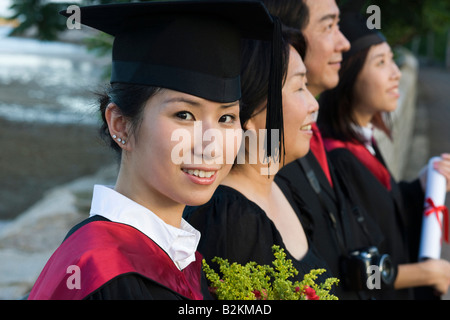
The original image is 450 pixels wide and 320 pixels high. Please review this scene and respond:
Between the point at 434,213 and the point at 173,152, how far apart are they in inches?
84.9

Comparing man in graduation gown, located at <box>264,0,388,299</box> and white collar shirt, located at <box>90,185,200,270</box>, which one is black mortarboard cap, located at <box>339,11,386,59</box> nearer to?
man in graduation gown, located at <box>264,0,388,299</box>

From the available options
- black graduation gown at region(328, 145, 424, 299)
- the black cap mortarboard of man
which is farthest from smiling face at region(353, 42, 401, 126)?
the black cap mortarboard of man

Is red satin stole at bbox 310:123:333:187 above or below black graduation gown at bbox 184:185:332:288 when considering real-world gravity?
above

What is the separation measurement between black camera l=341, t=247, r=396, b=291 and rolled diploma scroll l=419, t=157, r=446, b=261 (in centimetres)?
57

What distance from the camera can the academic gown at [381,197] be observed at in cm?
322

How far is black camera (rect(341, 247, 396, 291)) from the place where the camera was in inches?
102

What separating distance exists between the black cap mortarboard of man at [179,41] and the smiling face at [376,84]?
180 centimetres

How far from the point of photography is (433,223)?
321cm

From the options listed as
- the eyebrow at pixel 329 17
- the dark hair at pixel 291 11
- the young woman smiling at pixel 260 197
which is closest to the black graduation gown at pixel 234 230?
the young woman smiling at pixel 260 197

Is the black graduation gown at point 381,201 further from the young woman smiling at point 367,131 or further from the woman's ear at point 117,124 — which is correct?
the woman's ear at point 117,124

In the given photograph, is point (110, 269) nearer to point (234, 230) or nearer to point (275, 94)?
point (234, 230)

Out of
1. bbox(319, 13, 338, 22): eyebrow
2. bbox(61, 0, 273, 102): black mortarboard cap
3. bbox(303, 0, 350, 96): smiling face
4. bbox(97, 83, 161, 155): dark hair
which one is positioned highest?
bbox(319, 13, 338, 22): eyebrow
